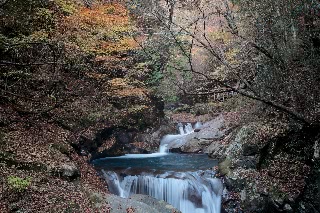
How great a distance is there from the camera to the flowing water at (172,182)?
1010 cm

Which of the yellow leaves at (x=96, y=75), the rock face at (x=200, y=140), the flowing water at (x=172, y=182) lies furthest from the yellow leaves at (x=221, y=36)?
the flowing water at (x=172, y=182)

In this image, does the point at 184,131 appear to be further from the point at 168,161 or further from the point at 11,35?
the point at 11,35

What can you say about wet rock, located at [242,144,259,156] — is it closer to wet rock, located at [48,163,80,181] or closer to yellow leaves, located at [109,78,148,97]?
wet rock, located at [48,163,80,181]

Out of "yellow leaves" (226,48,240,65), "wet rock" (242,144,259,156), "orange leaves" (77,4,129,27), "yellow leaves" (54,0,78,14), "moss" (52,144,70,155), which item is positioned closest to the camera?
"moss" (52,144,70,155)

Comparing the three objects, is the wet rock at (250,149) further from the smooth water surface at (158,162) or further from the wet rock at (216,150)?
the wet rock at (216,150)

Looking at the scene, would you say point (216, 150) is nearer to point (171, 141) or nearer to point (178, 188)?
point (171, 141)

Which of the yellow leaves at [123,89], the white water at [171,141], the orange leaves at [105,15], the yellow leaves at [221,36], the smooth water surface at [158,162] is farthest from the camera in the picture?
the yellow leaves at [221,36]

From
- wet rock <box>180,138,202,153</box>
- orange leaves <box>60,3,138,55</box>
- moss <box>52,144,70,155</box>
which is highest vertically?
orange leaves <box>60,3,138,55</box>

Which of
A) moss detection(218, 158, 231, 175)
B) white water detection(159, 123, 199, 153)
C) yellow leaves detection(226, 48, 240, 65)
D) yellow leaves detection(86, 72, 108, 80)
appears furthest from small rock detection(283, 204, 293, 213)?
yellow leaves detection(86, 72, 108, 80)

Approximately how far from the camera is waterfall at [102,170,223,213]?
33.0 ft

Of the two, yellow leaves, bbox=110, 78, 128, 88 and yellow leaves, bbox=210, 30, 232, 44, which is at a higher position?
yellow leaves, bbox=210, 30, 232, 44

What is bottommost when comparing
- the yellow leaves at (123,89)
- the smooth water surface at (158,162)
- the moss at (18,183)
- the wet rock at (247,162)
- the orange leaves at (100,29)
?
the smooth water surface at (158,162)

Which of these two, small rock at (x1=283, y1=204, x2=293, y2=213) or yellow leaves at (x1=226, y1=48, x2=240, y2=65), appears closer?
small rock at (x1=283, y1=204, x2=293, y2=213)

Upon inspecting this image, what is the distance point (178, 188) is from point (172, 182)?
323 millimetres
